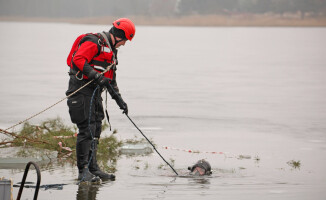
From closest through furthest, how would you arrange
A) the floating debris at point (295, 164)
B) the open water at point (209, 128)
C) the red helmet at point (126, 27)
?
the open water at point (209, 128), the red helmet at point (126, 27), the floating debris at point (295, 164)

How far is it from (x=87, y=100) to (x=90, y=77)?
1.12 ft

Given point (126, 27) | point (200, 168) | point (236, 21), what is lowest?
point (200, 168)

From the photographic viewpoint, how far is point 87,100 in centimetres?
851

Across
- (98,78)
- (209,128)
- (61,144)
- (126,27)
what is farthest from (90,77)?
(209,128)

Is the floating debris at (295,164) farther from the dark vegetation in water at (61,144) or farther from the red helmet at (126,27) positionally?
the red helmet at (126,27)

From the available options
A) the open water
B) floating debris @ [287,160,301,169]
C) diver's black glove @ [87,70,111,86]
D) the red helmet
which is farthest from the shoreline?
diver's black glove @ [87,70,111,86]

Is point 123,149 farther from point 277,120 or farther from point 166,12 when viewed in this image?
point 166,12

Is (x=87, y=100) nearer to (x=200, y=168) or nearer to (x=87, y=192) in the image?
(x=87, y=192)

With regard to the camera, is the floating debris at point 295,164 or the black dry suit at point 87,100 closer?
the black dry suit at point 87,100

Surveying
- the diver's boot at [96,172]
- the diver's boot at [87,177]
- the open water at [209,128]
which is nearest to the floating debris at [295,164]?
the open water at [209,128]

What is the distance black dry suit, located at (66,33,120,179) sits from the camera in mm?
8312

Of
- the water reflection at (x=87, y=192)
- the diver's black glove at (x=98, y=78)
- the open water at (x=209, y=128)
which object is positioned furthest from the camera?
the open water at (x=209, y=128)

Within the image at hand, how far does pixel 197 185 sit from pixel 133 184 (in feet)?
2.35

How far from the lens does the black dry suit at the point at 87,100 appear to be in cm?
831
